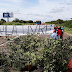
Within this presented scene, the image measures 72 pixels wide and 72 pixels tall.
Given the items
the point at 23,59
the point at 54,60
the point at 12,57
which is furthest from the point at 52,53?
the point at 12,57

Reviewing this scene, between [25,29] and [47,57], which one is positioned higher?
[25,29]

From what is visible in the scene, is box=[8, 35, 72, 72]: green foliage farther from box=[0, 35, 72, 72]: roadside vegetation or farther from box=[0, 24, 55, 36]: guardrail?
box=[0, 24, 55, 36]: guardrail

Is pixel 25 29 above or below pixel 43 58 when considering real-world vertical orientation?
above

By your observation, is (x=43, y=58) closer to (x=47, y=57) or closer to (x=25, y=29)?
(x=47, y=57)

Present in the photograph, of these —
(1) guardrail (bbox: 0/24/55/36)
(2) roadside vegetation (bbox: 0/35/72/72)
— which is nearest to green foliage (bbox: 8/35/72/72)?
(2) roadside vegetation (bbox: 0/35/72/72)

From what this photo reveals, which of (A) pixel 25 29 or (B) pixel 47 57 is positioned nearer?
(B) pixel 47 57

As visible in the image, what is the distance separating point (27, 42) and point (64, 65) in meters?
1.58

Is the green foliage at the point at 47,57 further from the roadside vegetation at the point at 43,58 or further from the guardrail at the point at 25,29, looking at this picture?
the guardrail at the point at 25,29

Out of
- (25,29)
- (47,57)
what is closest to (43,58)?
(47,57)

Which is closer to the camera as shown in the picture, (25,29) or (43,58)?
(43,58)

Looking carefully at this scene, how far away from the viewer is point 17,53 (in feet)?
14.9

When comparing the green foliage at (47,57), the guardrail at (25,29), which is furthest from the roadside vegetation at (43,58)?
the guardrail at (25,29)

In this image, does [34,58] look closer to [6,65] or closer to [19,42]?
[6,65]

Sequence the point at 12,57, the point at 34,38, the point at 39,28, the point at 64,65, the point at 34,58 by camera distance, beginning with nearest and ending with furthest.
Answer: the point at 34,58
the point at 64,65
the point at 12,57
the point at 34,38
the point at 39,28
